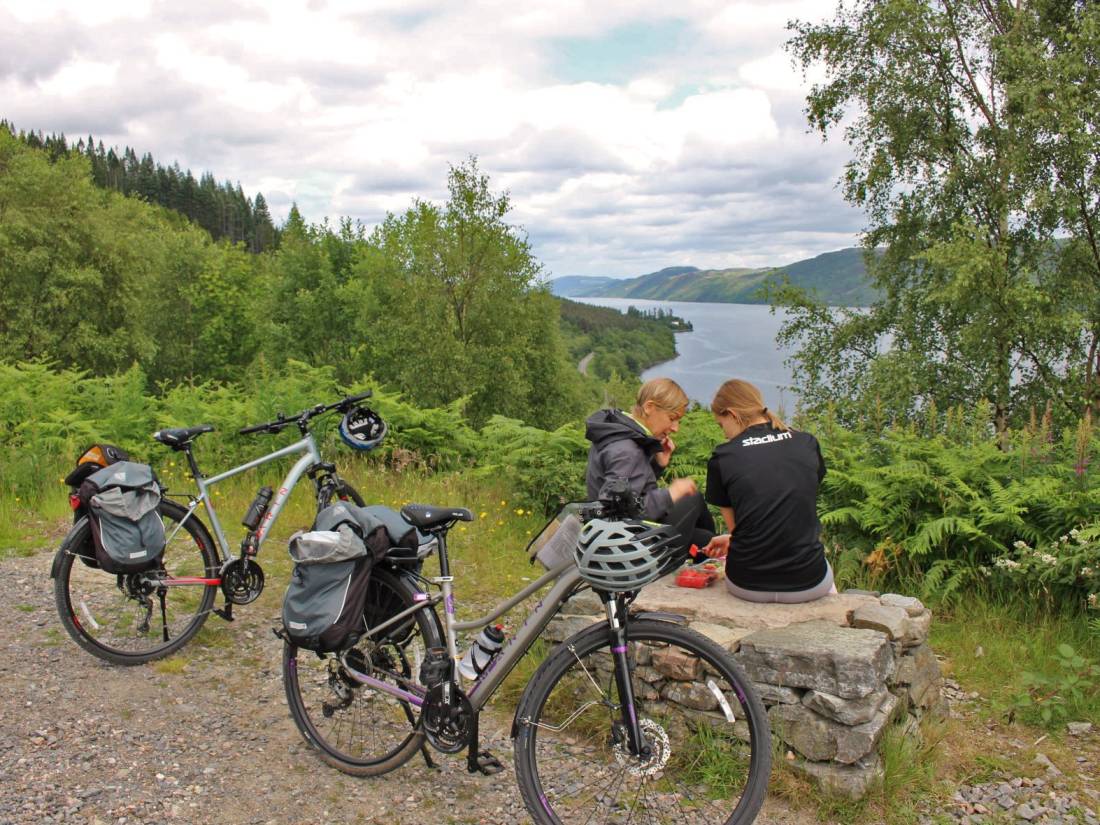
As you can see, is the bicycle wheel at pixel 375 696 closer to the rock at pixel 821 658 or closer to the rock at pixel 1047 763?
the rock at pixel 821 658

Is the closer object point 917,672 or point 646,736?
point 646,736

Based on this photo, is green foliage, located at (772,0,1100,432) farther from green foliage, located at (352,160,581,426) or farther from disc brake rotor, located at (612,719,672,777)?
green foliage, located at (352,160,581,426)

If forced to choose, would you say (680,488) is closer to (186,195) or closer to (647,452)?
(647,452)

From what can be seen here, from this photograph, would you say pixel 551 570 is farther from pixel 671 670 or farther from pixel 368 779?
pixel 368 779

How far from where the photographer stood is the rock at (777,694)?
3682 mm

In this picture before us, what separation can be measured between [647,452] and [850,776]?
1698mm

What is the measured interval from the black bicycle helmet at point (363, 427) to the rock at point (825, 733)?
2712 millimetres

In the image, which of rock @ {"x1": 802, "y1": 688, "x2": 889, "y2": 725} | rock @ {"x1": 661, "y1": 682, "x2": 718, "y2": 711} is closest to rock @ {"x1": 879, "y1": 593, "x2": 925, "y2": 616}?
rock @ {"x1": 802, "y1": 688, "x2": 889, "y2": 725}

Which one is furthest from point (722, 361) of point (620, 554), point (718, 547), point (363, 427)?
point (620, 554)

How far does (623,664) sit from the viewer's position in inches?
115

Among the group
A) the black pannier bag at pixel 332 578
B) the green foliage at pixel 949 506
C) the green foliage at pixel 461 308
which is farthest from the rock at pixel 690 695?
the green foliage at pixel 461 308

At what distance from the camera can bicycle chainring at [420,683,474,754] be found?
11.0 feet

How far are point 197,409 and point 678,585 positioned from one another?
764 cm

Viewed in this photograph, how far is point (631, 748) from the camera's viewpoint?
294cm
